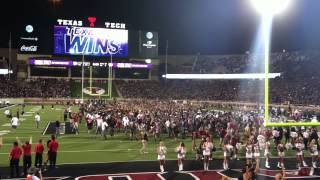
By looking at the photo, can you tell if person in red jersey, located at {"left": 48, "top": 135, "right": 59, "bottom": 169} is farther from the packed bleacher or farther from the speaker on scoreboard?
the speaker on scoreboard

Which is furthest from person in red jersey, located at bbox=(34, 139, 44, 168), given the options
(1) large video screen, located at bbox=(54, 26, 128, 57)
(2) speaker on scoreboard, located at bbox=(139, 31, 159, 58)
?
(2) speaker on scoreboard, located at bbox=(139, 31, 159, 58)

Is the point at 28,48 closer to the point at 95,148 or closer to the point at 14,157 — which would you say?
the point at 95,148

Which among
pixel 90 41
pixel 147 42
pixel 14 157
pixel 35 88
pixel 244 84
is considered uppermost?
pixel 147 42

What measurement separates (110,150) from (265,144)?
8892mm

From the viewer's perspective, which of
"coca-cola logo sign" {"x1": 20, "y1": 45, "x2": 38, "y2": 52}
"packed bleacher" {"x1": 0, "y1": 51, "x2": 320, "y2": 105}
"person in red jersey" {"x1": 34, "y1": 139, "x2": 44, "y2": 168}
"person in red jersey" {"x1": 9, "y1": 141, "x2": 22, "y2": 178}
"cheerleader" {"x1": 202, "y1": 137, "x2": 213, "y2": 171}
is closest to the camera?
"person in red jersey" {"x1": 9, "y1": 141, "x2": 22, "y2": 178}

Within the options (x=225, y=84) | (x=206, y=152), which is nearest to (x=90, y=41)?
(x=225, y=84)

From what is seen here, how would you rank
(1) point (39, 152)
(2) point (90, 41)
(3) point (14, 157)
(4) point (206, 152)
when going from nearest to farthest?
(3) point (14, 157), (1) point (39, 152), (4) point (206, 152), (2) point (90, 41)

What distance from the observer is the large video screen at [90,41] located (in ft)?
252

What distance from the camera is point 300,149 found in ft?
62.5

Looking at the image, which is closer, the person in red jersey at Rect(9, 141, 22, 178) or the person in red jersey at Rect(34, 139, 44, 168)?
the person in red jersey at Rect(9, 141, 22, 178)

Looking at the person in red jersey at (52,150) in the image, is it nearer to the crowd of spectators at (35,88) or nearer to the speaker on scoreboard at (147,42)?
the crowd of spectators at (35,88)

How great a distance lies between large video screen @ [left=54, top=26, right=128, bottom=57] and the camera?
76938 millimetres

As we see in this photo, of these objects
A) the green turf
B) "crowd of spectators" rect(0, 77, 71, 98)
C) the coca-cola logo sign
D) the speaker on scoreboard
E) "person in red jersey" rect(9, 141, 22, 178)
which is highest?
the speaker on scoreboard

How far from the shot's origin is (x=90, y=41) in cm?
7825
